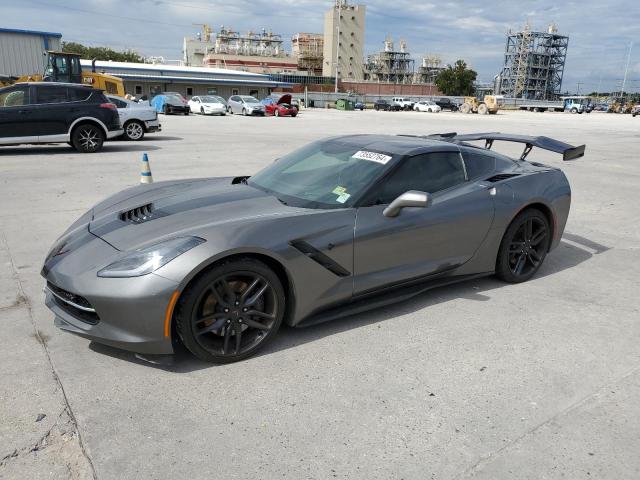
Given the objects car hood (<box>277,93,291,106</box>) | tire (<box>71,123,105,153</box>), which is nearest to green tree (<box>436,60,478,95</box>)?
car hood (<box>277,93,291,106</box>)

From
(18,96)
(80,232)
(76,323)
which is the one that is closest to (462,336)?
(76,323)

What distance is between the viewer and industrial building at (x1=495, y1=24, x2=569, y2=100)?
13038cm

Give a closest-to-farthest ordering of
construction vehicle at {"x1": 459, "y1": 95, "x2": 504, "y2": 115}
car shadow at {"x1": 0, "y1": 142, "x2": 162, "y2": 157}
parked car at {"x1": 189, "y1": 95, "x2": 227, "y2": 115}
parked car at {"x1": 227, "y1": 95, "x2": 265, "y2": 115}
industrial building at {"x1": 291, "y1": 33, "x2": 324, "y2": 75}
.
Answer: car shadow at {"x1": 0, "y1": 142, "x2": 162, "y2": 157} → parked car at {"x1": 189, "y1": 95, "x2": 227, "y2": 115} → parked car at {"x1": 227, "y1": 95, "x2": 265, "y2": 115} → construction vehicle at {"x1": 459, "y1": 95, "x2": 504, "y2": 115} → industrial building at {"x1": 291, "y1": 33, "x2": 324, "y2": 75}

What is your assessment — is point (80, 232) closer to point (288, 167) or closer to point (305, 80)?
point (288, 167)

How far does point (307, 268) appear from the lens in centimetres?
330

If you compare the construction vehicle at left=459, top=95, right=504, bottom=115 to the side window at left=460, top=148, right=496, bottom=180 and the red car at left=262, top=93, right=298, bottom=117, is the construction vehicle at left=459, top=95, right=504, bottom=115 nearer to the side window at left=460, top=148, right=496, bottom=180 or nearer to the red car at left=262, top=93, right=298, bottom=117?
the red car at left=262, top=93, right=298, bottom=117

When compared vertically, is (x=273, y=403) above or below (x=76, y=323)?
below

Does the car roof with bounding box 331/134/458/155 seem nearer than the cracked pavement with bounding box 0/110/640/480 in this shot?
No

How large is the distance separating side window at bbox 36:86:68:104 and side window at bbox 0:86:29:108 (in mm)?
244

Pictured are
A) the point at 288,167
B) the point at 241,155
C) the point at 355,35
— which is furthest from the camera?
the point at 355,35

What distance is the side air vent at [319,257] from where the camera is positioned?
327 centimetres

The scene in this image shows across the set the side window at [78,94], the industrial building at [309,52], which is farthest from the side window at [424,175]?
the industrial building at [309,52]

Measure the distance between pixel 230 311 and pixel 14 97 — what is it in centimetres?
1097

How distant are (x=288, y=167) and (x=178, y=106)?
30519 millimetres
